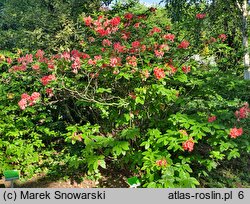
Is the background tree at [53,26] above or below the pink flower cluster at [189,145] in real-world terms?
above

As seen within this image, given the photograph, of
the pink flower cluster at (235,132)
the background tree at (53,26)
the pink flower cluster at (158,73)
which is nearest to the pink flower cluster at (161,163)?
the pink flower cluster at (235,132)

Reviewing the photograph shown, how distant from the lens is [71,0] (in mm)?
9242

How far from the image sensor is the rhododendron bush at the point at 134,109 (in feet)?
12.5

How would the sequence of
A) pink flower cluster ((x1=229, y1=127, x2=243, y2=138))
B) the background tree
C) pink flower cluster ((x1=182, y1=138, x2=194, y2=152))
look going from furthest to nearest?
the background tree → pink flower cluster ((x1=182, y1=138, x2=194, y2=152)) → pink flower cluster ((x1=229, y1=127, x2=243, y2=138))

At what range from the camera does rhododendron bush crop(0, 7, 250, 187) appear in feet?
12.5

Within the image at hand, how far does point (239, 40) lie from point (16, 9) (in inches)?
368

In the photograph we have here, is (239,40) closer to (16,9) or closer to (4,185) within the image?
(16,9)

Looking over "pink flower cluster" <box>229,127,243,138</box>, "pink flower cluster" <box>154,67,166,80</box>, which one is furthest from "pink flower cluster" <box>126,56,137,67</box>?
"pink flower cluster" <box>229,127,243,138</box>

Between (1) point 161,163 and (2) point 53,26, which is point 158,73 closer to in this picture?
(1) point 161,163

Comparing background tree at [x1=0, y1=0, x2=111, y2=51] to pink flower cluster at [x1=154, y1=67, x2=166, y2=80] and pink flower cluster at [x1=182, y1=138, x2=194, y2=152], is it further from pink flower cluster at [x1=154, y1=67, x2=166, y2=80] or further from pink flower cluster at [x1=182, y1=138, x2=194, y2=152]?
pink flower cluster at [x1=182, y1=138, x2=194, y2=152]

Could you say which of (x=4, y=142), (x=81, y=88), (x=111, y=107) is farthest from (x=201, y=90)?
(x=4, y=142)

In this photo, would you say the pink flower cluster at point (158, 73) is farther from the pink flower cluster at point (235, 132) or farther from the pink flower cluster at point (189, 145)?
the pink flower cluster at point (235, 132)

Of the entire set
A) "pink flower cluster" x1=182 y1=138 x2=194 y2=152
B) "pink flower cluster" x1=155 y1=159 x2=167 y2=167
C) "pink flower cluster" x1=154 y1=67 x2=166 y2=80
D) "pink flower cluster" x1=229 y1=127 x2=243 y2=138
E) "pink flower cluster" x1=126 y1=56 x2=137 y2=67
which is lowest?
"pink flower cluster" x1=155 y1=159 x2=167 y2=167

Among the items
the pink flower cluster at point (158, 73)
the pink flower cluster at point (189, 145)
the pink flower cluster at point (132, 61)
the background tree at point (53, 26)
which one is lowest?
the pink flower cluster at point (189, 145)
